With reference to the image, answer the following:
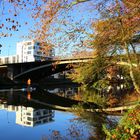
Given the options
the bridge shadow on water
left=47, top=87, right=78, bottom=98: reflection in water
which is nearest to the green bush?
the bridge shadow on water

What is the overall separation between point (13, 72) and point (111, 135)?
55653mm

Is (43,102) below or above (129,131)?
below

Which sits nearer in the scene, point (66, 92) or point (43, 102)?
point (43, 102)

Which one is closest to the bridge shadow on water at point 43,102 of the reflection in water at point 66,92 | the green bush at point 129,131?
the reflection in water at point 66,92

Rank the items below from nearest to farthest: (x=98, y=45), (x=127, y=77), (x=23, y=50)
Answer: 1. (x=98, y=45)
2. (x=127, y=77)
3. (x=23, y=50)

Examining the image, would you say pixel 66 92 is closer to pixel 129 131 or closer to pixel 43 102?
pixel 43 102

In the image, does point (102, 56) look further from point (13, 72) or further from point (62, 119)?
point (13, 72)

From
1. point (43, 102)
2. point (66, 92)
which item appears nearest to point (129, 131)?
point (43, 102)

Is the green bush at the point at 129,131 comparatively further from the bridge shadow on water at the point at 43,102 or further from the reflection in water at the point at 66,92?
the reflection in water at the point at 66,92

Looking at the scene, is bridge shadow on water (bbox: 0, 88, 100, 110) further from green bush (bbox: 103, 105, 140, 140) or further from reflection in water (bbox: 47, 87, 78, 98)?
green bush (bbox: 103, 105, 140, 140)

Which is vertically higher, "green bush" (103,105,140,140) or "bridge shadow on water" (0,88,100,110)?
"green bush" (103,105,140,140)

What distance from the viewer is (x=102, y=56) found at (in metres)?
17.9

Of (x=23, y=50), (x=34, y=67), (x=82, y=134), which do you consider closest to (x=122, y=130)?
(x=82, y=134)

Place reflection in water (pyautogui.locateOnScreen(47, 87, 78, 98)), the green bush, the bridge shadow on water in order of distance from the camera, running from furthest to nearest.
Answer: reflection in water (pyautogui.locateOnScreen(47, 87, 78, 98))
the bridge shadow on water
the green bush
